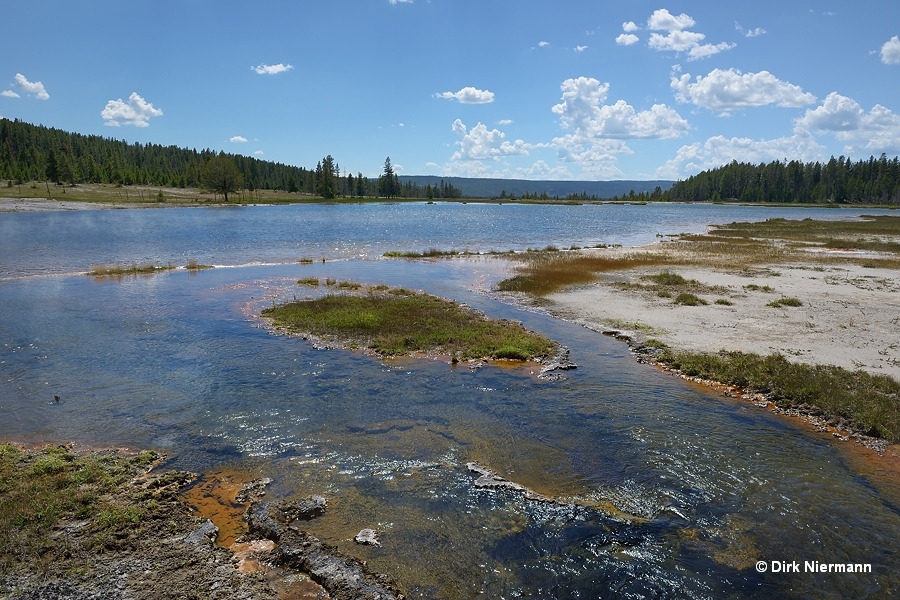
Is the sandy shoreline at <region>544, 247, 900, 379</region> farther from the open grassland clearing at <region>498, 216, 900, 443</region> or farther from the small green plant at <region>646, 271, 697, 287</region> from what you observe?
the small green plant at <region>646, 271, 697, 287</region>

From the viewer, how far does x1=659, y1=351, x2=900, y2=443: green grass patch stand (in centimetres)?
1343

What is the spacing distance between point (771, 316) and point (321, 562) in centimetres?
2377

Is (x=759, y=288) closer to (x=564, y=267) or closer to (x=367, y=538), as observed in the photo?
(x=564, y=267)

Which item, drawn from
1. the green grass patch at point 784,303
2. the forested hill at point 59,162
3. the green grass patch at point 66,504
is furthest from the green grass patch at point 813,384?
the forested hill at point 59,162

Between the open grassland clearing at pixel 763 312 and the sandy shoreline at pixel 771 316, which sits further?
the sandy shoreline at pixel 771 316

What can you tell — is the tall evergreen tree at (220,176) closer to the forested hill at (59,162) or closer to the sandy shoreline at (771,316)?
the forested hill at (59,162)

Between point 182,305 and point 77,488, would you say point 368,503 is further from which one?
point 182,305

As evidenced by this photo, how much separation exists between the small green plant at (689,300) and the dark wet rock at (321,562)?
23.8 meters

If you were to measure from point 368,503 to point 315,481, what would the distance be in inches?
55.9

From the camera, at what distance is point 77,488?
9.65m

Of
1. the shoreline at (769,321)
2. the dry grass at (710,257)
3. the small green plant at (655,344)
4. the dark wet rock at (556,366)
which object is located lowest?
the dark wet rock at (556,366)

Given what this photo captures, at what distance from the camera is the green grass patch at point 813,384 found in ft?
44.1

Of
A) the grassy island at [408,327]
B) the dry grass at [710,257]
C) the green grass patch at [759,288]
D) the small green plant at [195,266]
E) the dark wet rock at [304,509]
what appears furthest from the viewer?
the small green plant at [195,266]

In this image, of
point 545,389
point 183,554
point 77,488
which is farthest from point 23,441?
point 545,389
